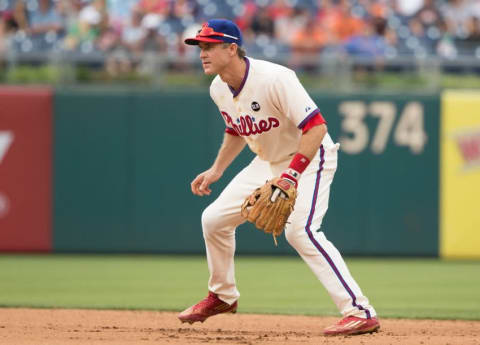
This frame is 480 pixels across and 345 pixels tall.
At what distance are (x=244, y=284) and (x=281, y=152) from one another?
9.96 feet

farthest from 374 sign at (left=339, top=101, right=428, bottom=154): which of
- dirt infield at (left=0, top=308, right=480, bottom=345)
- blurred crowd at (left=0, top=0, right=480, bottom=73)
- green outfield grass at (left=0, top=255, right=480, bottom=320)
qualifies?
dirt infield at (left=0, top=308, right=480, bottom=345)

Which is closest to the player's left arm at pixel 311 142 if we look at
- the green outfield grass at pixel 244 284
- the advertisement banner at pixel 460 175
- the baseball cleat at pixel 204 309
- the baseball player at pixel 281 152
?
the baseball player at pixel 281 152

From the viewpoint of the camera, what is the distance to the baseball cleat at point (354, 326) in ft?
15.7

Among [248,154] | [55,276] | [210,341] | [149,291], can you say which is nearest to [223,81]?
[210,341]

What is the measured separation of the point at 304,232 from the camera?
4.79 meters

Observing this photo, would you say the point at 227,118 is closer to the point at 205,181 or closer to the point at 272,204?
the point at 205,181

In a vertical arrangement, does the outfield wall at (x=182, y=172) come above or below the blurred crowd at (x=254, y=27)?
below

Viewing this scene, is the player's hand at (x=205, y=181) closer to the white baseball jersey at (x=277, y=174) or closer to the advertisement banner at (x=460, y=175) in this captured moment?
the white baseball jersey at (x=277, y=174)

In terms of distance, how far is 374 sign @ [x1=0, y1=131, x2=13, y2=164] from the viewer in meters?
9.98

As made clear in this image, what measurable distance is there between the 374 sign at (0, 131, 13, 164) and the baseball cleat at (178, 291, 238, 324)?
5.35 m

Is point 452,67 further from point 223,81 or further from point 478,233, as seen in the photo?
point 223,81

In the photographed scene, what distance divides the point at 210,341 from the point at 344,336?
741mm

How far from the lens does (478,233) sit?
9758 mm

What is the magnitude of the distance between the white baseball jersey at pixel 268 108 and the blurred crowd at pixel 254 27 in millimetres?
4897
